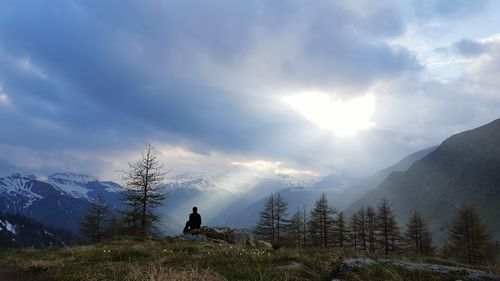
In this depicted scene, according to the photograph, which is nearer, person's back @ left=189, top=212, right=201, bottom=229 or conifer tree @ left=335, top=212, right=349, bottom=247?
person's back @ left=189, top=212, right=201, bottom=229

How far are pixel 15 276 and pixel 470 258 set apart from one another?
64.4 m

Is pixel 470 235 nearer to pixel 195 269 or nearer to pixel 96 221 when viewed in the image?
pixel 96 221

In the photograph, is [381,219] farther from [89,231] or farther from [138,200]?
[89,231]

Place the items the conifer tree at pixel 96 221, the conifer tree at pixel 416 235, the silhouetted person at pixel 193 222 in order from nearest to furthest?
1. the silhouetted person at pixel 193 222
2. the conifer tree at pixel 96 221
3. the conifer tree at pixel 416 235

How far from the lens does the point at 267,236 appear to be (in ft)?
218

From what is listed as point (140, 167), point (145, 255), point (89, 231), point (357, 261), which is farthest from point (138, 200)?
point (357, 261)

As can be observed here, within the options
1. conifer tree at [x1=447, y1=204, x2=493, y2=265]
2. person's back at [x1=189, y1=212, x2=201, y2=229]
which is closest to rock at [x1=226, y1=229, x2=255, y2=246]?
person's back at [x1=189, y1=212, x2=201, y2=229]

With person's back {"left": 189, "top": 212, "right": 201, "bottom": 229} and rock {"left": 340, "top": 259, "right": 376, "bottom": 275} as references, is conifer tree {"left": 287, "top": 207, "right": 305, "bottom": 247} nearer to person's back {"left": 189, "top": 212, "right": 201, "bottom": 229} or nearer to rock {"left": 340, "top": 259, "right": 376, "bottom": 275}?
person's back {"left": 189, "top": 212, "right": 201, "bottom": 229}

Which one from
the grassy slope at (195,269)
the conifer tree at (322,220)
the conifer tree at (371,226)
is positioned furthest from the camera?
the conifer tree at (371,226)

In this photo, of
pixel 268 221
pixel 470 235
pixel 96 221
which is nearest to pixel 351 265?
pixel 268 221

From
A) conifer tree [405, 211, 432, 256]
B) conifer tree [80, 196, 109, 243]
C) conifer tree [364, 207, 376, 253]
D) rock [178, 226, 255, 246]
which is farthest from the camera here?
conifer tree [364, 207, 376, 253]

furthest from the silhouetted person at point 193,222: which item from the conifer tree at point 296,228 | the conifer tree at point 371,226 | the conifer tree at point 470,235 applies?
the conifer tree at point 470,235

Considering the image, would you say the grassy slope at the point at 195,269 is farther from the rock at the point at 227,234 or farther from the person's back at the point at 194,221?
the person's back at the point at 194,221

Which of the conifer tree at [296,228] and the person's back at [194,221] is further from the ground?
the person's back at [194,221]
